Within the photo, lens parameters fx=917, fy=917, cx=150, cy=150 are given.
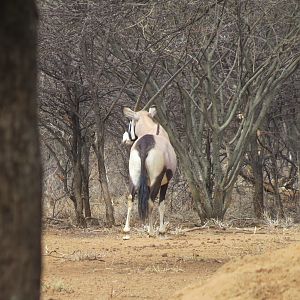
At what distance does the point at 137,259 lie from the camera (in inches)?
430

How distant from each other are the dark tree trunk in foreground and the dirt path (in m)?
4.96

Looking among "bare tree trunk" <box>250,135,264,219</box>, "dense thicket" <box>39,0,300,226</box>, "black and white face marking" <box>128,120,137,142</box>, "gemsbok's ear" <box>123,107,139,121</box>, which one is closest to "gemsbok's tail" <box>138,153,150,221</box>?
"gemsbok's ear" <box>123,107,139,121</box>

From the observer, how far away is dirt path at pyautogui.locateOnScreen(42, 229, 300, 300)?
806 cm

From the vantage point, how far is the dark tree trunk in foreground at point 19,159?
2.52 meters

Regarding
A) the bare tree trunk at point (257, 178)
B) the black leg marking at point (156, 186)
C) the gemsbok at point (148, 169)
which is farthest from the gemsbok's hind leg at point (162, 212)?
the bare tree trunk at point (257, 178)

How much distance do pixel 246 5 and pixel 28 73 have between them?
45.7ft

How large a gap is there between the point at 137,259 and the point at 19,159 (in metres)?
8.44

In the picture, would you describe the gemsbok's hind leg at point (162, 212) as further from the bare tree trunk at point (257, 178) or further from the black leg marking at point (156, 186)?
the bare tree trunk at point (257, 178)

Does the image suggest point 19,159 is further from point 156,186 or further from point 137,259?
point 156,186

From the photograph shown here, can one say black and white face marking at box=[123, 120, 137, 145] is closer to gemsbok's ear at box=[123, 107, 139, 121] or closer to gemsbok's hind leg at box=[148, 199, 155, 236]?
gemsbok's ear at box=[123, 107, 139, 121]

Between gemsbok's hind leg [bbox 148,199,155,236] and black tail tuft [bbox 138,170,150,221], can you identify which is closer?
gemsbok's hind leg [bbox 148,199,155,236]

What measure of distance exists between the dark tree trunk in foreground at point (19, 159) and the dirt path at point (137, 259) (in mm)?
4955

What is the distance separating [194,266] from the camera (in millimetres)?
10070

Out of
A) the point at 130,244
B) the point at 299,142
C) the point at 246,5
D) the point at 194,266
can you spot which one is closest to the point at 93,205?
the point at 299,142
